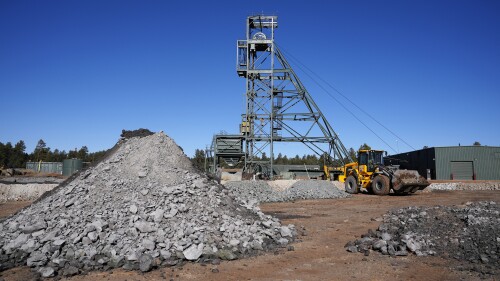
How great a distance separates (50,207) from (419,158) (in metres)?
40.0

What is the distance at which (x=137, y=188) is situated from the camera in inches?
382

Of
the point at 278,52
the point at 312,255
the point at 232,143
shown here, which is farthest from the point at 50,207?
the point at 278,52

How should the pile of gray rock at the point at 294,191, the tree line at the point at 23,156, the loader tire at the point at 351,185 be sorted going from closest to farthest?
the pile of gray rock at the point at 294,191 < the loader tire at the point at 351,185 < the tree line at the point at 23,156

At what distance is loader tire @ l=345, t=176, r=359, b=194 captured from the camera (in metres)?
25.2

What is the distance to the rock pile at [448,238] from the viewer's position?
7.44 metres

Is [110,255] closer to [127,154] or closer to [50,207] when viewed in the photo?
[50,207]

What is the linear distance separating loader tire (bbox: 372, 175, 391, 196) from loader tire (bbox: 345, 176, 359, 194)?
5.36 ft

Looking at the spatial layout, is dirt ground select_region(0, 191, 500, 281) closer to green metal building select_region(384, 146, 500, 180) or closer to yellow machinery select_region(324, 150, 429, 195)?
yellow machinery select_region(324, 150, 429, 195)

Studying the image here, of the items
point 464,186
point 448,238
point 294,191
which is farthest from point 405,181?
point 448,238

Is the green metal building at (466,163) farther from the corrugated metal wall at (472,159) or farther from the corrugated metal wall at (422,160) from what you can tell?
the corrugated metal wall at (422,160)

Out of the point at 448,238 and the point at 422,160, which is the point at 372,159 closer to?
the point at 448,238

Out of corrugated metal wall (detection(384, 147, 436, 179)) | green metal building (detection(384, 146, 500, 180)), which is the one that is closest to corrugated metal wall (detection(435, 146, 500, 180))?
green metal building (detection(384, 146, 500, 180))

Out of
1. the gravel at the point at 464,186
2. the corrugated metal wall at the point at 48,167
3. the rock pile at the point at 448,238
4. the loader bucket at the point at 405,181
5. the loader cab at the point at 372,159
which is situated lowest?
the rock pile at the point at 448,238

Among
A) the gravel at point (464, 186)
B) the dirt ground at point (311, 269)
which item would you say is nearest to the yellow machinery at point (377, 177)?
the gravel at point (464, 186)
